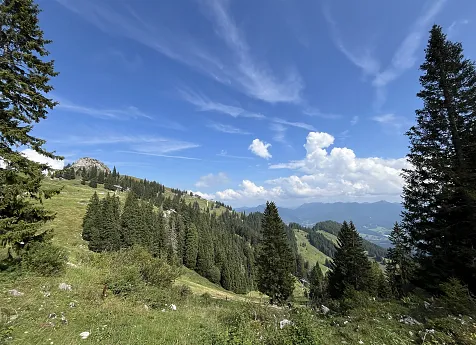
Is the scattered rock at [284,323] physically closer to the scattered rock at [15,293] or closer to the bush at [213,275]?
the scattered rock at [15,293]

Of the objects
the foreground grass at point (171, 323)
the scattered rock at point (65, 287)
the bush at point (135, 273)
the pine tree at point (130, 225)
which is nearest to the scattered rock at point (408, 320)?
the foreground grass at point (171, 323)

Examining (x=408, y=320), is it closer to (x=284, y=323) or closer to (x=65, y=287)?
(x=284, y=323)

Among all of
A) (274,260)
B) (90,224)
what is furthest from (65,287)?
(90,224)

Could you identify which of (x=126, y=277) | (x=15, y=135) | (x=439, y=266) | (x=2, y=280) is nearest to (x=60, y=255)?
(x=2, y=280)

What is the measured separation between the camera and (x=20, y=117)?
12672 mm

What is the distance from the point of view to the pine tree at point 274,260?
37.9 metres

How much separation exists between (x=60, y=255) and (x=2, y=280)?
350cm

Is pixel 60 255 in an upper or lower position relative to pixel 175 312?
upper

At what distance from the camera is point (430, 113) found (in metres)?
19.3

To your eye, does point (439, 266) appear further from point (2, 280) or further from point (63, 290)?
point (2, 280)

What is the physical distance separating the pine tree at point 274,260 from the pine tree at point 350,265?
10.3 m

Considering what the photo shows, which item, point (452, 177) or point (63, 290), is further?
point (452, 177)

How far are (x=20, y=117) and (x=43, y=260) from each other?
7486 millimetres

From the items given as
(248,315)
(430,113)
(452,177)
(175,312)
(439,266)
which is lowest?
(175,312)
